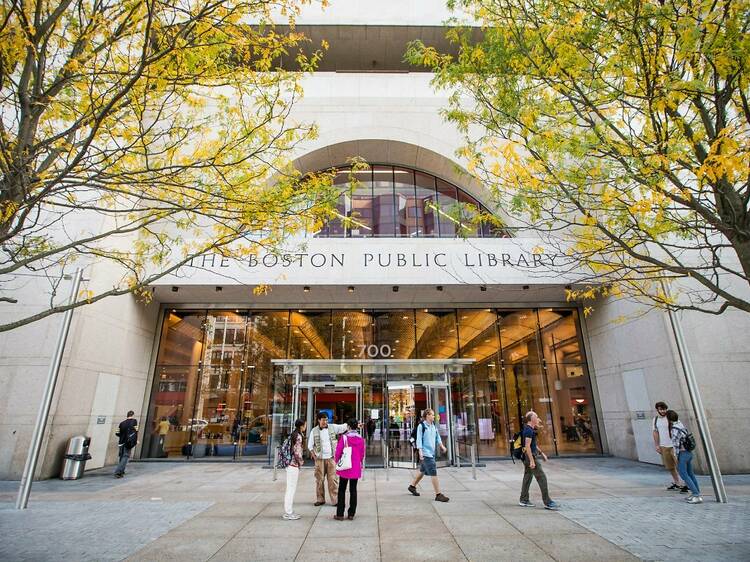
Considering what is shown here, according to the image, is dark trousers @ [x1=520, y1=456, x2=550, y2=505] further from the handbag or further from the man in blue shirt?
the handbag

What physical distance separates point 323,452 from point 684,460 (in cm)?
731

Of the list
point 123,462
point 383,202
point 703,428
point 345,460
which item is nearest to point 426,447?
point 345,460

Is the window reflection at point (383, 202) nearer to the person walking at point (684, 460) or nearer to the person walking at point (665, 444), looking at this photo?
the person walking at point (665, 444)

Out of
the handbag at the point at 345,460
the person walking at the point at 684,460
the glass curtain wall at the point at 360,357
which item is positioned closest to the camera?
the handbag at the point at 345,460

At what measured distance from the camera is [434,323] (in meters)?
16.5

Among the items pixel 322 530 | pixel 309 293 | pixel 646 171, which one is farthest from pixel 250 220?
pixel 309 293

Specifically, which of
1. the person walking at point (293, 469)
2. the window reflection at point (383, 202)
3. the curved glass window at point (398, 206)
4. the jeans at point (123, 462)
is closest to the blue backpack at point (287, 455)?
the person walking at point (293, 469)

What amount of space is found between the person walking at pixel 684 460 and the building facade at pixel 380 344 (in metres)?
3.70

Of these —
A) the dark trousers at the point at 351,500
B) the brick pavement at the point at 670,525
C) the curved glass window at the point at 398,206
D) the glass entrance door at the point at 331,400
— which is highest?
the curved glass window at the point at 398,206

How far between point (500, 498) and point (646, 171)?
22.5ft

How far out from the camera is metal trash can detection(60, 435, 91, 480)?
10727 mm

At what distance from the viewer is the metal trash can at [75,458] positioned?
1073cm

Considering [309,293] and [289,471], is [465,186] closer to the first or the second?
[309,293]

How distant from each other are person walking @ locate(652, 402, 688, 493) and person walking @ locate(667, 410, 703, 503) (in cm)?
54
